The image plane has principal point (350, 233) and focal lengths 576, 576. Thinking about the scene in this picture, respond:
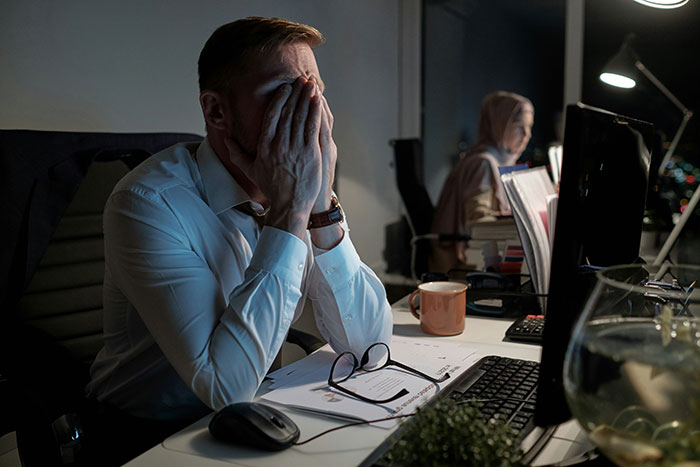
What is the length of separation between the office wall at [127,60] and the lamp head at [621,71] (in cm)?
165

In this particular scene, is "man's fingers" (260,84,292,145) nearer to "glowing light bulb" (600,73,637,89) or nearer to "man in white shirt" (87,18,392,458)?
"man in white shirt" (87,18,392,458)

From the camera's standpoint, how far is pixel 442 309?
46.1 inches

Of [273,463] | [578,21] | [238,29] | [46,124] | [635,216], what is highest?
[578,21]

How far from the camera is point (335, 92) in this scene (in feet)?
12.0

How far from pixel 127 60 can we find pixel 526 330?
1.80 metres

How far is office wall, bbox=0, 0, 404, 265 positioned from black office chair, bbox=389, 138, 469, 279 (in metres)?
0.59

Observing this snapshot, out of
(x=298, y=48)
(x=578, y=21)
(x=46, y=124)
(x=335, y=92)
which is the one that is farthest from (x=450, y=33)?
(x=298, y=48)

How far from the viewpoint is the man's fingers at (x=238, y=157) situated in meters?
1.10

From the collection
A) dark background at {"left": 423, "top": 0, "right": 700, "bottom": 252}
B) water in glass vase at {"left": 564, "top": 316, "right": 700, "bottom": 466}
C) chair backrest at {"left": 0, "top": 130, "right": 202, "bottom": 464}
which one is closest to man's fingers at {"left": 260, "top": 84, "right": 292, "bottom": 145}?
chair backrest at {"left": 0, "top": 130, "right": 202, "bottom": 464}

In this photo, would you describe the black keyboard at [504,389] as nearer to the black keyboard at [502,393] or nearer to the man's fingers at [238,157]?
the black keyboard at [502,393]

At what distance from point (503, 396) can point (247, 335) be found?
0.40 metres

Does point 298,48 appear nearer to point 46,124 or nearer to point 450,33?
point 46,124

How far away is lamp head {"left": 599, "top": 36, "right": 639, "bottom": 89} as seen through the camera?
2393mm

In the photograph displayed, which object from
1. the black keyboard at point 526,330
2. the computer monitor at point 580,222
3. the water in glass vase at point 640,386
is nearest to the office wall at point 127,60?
the black keyboard at point 526,330
